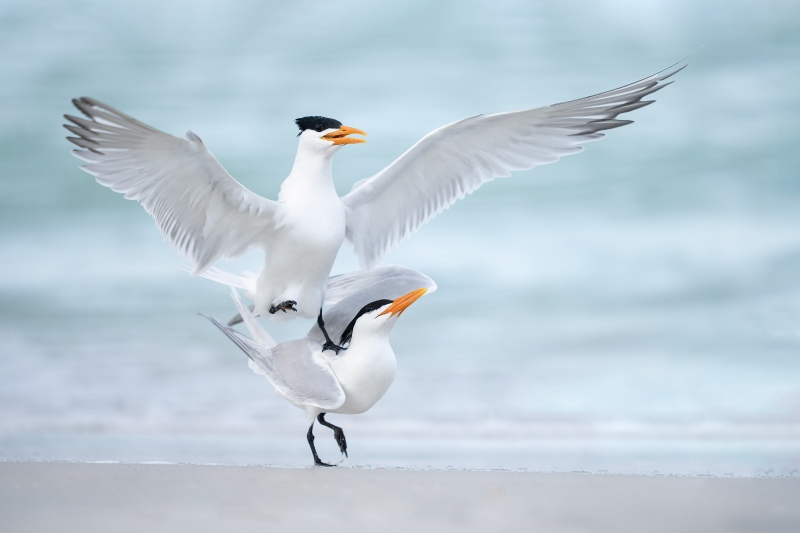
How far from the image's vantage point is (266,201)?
2.73 m

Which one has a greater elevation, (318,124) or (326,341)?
(318,124)

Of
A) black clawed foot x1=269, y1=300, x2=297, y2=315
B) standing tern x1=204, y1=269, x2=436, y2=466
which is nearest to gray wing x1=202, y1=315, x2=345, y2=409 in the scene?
standing tern x1=204, y1=269, x2=436, y2=466

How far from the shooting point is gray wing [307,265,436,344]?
9.48ft

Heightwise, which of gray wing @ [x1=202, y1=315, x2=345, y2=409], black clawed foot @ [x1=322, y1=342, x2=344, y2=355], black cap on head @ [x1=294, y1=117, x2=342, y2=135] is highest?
black cap on head @ [x1=294, y1=117, x2=342, y2=135]

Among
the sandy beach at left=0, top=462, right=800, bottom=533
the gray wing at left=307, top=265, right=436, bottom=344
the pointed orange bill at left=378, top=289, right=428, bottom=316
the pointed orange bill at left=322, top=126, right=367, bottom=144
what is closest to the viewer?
the sandy beach at left=0, top=462, right=800, bottom=533

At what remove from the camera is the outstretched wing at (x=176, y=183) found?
2494 millimetres

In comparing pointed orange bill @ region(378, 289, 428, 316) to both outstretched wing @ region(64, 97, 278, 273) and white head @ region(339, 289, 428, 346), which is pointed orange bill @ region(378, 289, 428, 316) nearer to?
white head @ region(339, 289, 428, 346)

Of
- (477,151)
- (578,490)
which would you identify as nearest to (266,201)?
(477,151)

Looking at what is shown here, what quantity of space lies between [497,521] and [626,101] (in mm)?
1204

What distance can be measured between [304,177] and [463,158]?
19.1 inches

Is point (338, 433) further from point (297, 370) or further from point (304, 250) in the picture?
point (304, 250)

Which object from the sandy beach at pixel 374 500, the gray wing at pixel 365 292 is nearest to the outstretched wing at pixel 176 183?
the gray wing at pixel 365 292

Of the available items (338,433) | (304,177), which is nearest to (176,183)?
(304,177)

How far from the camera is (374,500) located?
7.76 ft
